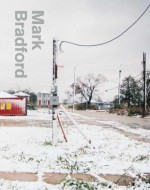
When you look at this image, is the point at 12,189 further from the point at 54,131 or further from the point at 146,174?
the point at 54,131

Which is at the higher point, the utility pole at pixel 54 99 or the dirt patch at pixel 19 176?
the utility pole at pixel 54 99

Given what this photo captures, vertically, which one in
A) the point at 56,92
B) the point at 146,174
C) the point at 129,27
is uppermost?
the point at 129,27

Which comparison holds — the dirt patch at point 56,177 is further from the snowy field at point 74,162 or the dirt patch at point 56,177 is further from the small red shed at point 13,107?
the small red shed at point 13,107

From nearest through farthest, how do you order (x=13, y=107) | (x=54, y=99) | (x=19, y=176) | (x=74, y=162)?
(x=19, y=176), (x=74, y=162), (x=54, y=99), (x=13, y=107)

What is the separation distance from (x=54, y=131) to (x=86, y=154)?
2157 millimetres

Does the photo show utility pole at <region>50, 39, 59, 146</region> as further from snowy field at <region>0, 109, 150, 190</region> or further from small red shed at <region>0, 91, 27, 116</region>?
small red shed at <region>0, 91, 27, 116</region>

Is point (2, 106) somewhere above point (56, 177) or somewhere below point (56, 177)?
above

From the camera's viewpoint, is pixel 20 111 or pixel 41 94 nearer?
pixel 20 111

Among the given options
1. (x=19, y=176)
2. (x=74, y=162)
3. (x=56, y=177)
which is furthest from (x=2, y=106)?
(x=56, y=177)

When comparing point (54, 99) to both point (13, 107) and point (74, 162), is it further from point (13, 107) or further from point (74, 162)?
point (13, 107)

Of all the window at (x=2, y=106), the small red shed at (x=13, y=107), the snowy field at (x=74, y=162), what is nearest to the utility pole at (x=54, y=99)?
the snowy field at (x=74, y=162)

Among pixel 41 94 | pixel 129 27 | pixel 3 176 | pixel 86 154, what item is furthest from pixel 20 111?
pixel 41 94

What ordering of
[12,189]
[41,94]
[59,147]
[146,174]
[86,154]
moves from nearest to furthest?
[12,189]
[146,174]
[86,154]
[59,147]
[41,94]

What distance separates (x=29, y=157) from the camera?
386 inches
